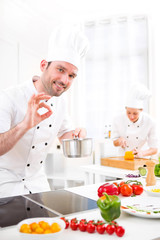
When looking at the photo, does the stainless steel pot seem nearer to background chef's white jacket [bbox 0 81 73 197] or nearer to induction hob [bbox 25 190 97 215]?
induction hob [bbox 25 190 97 215]

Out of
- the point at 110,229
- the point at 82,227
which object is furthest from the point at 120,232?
the point at 82,227

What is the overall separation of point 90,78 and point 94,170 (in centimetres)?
279

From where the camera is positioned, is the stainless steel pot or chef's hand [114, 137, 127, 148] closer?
the stainless steel pot

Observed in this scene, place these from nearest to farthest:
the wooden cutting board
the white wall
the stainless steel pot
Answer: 1. the stainless steel pot
2. the wooden cutting board
3. the white wall

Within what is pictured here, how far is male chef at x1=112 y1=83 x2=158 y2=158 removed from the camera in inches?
148

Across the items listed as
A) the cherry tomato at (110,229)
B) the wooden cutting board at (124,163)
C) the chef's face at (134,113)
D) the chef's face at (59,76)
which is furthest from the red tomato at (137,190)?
the chef's face at (134,113)

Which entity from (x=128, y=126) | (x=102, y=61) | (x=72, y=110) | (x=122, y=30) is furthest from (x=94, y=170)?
(x=122, y=30)

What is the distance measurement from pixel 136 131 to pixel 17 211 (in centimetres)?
279

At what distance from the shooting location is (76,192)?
1738 millimetres

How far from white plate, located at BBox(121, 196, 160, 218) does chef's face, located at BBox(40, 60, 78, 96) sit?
3.03 ft

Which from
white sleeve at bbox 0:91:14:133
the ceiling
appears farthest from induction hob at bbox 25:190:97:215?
the ceiling

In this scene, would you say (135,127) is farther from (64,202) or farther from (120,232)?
(120,232)

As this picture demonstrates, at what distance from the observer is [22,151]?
202 centimetres

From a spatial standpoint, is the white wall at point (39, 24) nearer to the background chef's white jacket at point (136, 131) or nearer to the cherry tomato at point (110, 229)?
the background chef's white jacket at point (136, 131)
